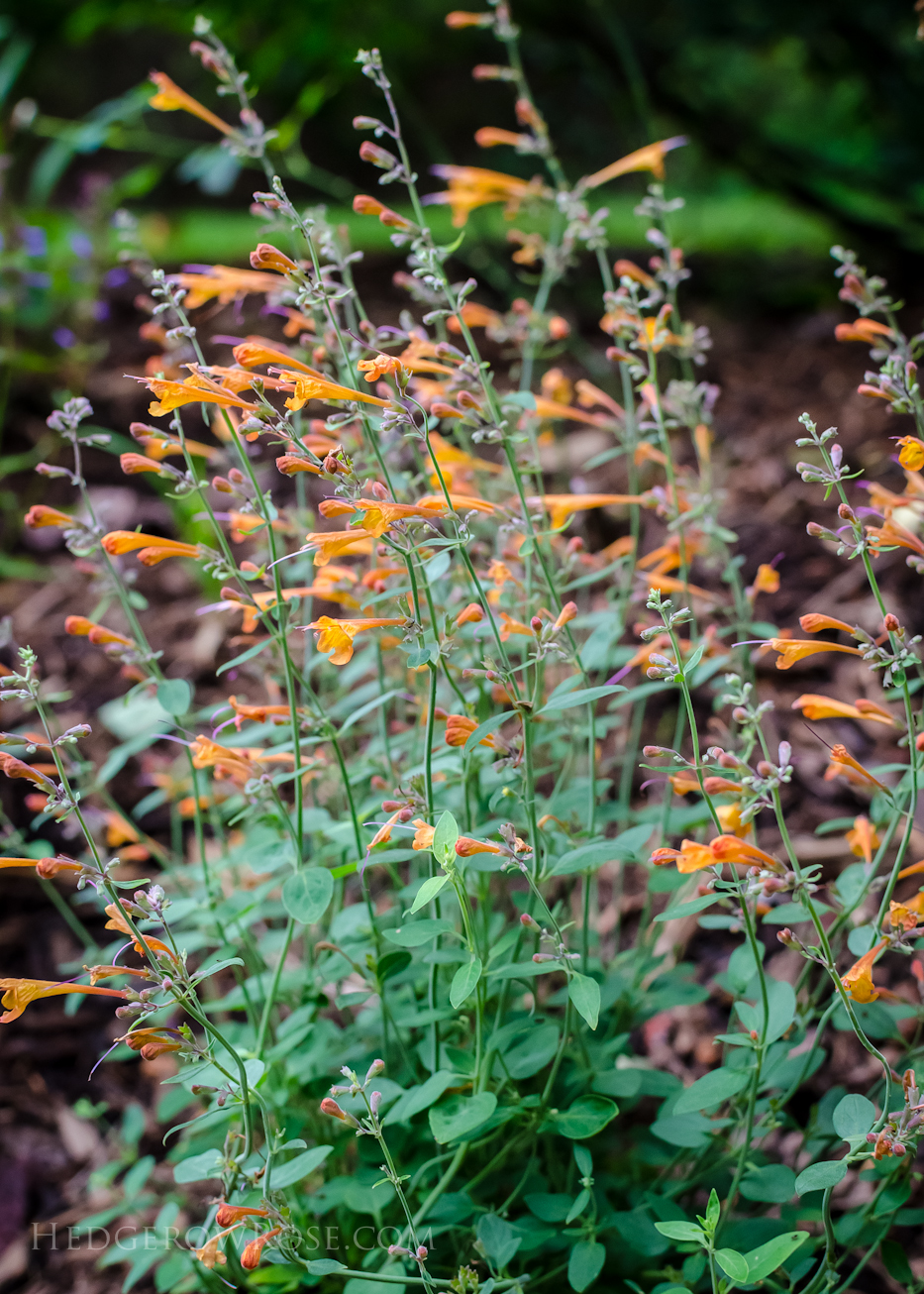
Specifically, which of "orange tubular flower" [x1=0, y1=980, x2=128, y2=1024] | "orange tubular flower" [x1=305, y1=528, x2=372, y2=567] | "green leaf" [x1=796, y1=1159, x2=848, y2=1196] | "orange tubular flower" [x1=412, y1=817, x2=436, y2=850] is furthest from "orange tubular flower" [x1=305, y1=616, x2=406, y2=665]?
"green leaf" [x1=796, y1=1159, x2=848, y2=1196]

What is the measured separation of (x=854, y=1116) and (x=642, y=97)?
3031 millimetres

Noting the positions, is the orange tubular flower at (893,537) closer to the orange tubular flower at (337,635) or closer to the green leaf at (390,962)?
the orange tubular flower at (337,635)

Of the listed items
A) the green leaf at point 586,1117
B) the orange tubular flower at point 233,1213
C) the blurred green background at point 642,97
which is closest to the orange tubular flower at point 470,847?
the green leaf at point 586,1117

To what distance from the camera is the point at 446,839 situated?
3.81ft

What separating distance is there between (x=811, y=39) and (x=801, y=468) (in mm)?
4564

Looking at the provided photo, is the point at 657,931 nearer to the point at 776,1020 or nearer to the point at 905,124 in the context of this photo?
the point at 776,1020

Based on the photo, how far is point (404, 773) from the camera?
1797mm

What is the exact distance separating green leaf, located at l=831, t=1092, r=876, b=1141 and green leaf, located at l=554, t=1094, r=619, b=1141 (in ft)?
0.95

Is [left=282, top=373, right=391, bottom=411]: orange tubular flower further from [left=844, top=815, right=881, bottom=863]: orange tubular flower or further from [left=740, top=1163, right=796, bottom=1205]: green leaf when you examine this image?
[left=740, top=1163, right=796, bottom=1205]: green leaf

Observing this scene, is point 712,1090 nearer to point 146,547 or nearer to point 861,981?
point 861,981

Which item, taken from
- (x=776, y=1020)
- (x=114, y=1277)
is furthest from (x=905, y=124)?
(x=114, y=1277)

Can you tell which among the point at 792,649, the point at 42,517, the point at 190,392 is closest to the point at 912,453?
the point at 792,649

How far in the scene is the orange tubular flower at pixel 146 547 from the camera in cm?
140

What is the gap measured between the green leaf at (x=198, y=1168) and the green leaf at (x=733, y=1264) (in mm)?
679
